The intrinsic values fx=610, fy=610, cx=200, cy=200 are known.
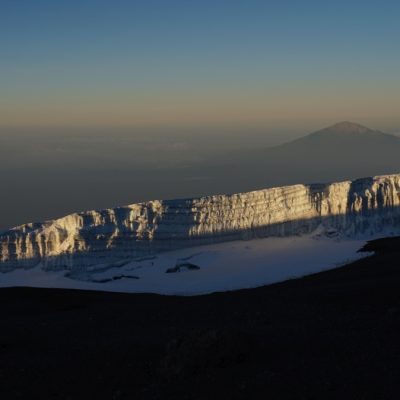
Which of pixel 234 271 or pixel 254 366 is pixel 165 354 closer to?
pixel 254 366

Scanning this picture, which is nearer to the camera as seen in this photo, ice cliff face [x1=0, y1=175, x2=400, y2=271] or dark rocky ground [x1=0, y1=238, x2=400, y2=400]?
dark rocky ground [x1=0, y1=238, x2=400, y2=400]

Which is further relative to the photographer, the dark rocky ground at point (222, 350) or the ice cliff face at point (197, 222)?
the ice cliff face at point (197, 222)

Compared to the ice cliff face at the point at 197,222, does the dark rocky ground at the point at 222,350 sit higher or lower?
Result: lower

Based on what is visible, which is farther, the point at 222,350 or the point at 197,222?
the point at 197,222

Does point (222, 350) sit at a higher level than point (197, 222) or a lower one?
lower
